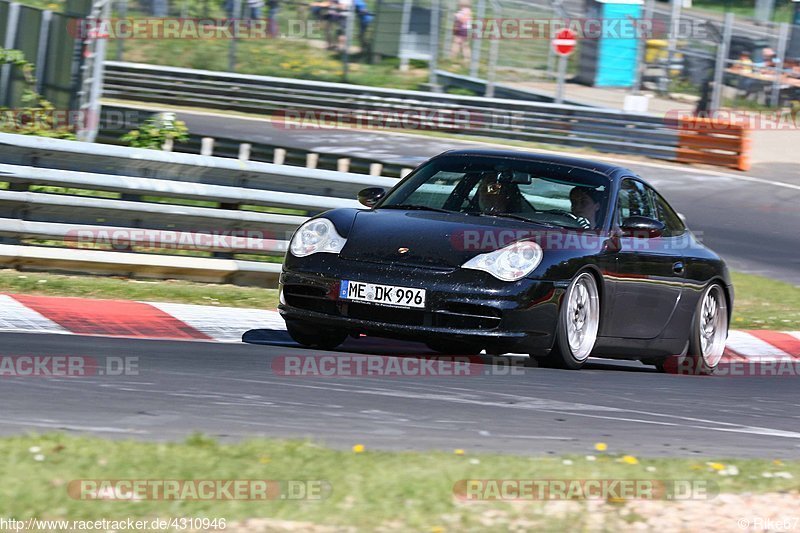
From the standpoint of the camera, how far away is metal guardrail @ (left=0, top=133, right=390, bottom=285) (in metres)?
9.20

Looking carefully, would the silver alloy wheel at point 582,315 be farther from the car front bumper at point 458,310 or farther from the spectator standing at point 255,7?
the spectator standing at point 255,7

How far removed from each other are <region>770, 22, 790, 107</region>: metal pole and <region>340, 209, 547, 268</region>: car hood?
19.5m

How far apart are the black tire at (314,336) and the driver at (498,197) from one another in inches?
43.9

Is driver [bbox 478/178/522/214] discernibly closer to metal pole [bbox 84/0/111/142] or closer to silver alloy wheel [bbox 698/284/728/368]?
silver alloy wheel [bbox 698/284/728/368]

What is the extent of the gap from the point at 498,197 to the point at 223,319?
197 cm

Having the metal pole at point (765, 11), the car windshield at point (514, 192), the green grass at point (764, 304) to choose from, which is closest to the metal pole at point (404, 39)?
the metal pole at point (765, 11)

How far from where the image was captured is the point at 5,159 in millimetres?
9195

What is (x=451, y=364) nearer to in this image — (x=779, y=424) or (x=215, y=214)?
(x=779, y=424)

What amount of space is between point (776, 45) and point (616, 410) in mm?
20790

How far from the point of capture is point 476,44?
26266 mm

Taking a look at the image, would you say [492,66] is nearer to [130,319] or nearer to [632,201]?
[632,201]

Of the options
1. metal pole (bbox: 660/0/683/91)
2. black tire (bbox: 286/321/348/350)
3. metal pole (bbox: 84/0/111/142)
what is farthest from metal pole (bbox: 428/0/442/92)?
black tire (bbox: 286/321/348/350)

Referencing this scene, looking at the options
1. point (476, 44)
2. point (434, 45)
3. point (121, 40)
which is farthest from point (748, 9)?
point (121, 40)

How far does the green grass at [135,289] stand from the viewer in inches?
347
